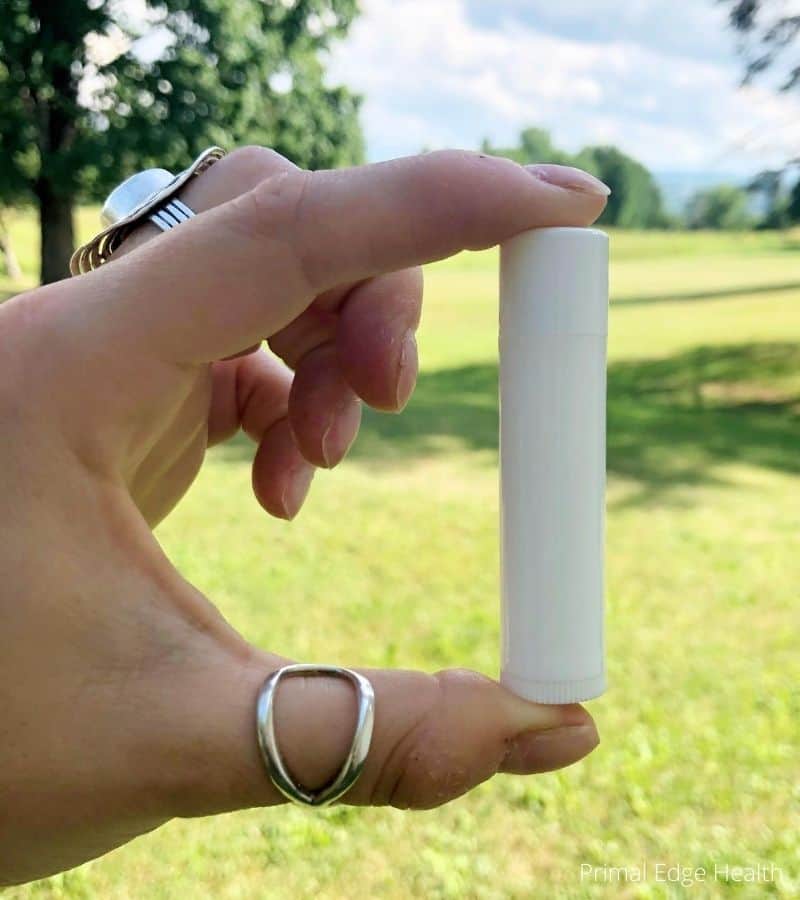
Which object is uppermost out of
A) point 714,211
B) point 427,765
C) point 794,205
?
point 714,211

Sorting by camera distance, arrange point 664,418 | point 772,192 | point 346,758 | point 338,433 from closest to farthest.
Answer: point 346,758 → point 338,433 → point 664,418 → point 772,192

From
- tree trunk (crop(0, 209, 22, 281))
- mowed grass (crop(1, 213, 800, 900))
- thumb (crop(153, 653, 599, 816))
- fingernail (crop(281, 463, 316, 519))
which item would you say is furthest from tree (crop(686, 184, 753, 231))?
thumb (crop(153, 653, 599, 816))

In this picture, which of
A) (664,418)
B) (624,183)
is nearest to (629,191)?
(624,183)

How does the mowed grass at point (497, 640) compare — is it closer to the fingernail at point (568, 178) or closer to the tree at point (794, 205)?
the fingernail at point (568, 178)

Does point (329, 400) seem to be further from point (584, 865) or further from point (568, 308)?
point (584, 865)

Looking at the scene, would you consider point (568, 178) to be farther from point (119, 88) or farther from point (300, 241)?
point (119, 88)

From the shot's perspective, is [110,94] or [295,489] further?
[110,94]
